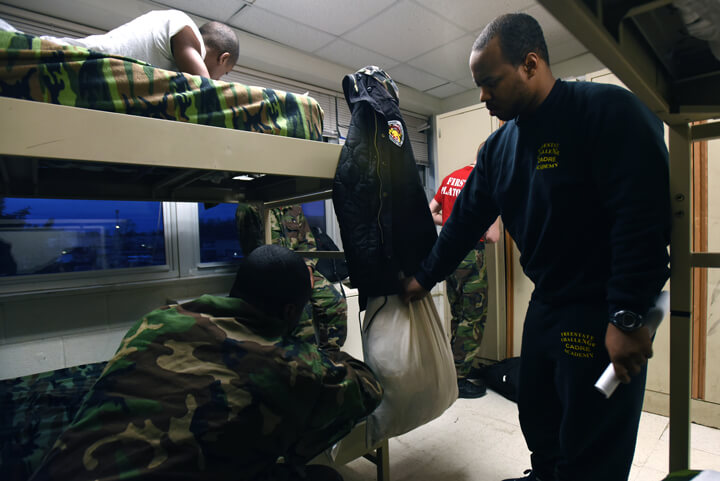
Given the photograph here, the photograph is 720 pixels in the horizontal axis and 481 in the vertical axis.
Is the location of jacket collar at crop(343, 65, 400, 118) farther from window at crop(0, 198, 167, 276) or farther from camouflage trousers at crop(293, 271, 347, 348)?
window at crop(0, 198, 167, 276)

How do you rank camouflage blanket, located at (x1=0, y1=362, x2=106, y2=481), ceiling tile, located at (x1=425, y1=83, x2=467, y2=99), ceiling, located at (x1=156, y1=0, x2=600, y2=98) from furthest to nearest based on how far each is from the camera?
ceiling tile, located at (x1=425, y1=83, x2=467, y2=99) → ceiling, located at (x1=156, y1=0, x2=600, y2=98) → camouflage blanket, located at (x1=0, y1=362, x2=106, y2=481)

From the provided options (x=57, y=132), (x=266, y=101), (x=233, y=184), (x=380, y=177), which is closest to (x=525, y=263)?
(x=380, y=177)

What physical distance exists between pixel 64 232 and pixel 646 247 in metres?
2.72

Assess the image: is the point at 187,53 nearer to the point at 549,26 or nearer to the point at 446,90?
the point at 549,26

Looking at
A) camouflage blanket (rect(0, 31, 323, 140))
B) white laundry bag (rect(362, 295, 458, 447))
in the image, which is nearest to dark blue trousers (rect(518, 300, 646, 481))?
white laundry bag (rect(362, 295, 458, 447))

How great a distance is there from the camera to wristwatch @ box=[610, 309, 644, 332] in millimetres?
803

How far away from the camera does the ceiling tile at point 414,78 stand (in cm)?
346

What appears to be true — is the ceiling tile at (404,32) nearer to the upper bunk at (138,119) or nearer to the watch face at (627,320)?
the upper bunk at (138,119)

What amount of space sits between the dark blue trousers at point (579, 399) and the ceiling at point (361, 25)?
86.6 inches

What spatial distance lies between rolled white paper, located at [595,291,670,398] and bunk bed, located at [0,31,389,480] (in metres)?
0.77

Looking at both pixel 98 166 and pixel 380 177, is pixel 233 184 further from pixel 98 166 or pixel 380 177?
pixel 380 177

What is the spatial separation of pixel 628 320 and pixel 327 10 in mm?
2491

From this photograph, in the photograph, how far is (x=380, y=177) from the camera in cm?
125

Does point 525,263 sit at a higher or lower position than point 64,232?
lower
